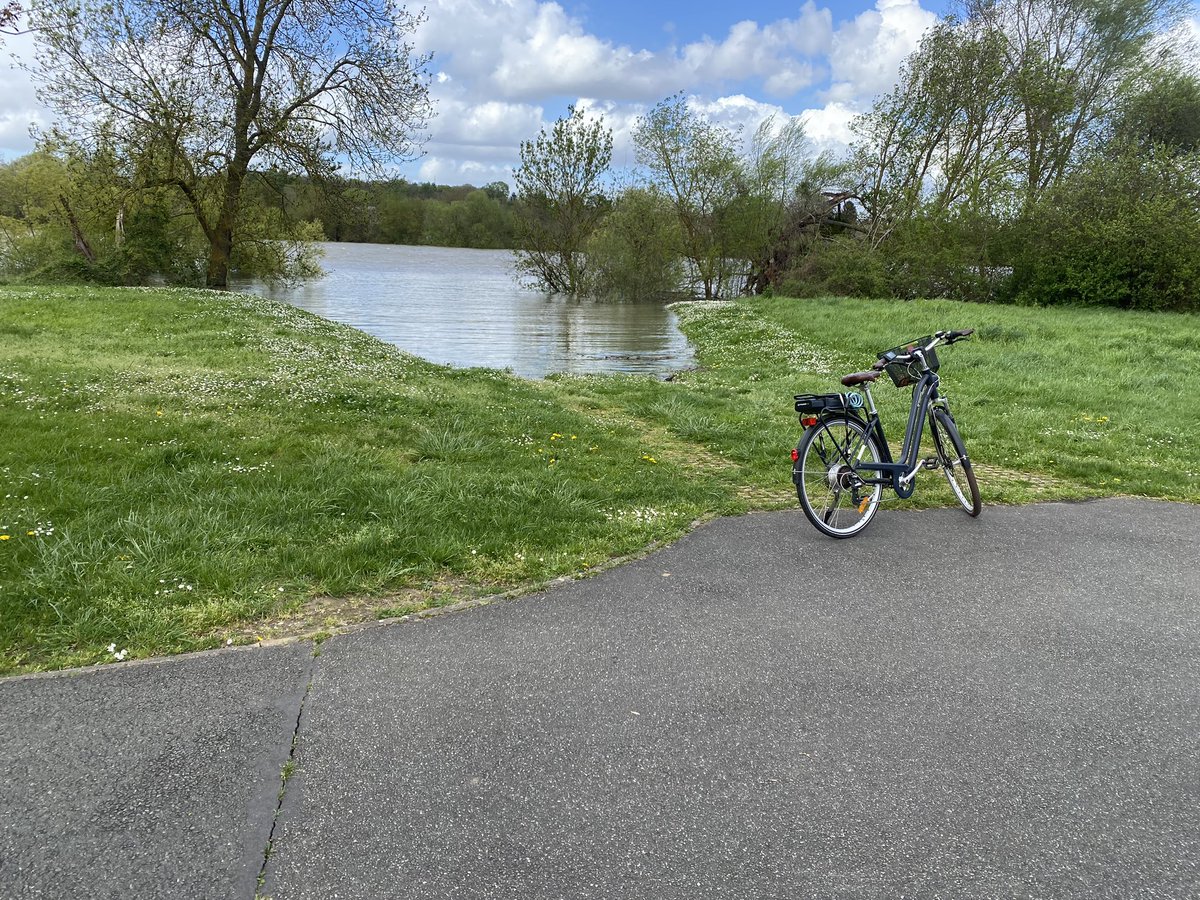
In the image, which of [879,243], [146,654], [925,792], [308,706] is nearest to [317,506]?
[146,654]

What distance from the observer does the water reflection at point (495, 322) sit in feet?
56.5

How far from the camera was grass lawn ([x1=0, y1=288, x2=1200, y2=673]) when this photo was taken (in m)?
3.82

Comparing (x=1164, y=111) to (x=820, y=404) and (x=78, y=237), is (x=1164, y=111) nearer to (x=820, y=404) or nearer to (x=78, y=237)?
(x=820, y=404)

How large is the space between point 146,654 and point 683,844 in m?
2.56

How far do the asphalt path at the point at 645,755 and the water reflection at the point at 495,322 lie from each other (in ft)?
36.5

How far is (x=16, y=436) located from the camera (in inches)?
231

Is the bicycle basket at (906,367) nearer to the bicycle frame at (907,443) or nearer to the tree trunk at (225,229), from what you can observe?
the bicycle frame at (907,443)

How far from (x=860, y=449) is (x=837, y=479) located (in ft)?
1.17

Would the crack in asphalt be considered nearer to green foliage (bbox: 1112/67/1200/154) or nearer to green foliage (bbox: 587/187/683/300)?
green foliage (bbox: 1112/67/1200/154)

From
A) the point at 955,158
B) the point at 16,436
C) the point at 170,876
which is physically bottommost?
the point at 170,876

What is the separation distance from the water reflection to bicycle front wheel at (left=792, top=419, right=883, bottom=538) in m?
9.74

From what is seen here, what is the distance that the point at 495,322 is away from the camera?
1024 inches

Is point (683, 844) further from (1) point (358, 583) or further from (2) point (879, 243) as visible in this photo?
(2) point (879, 243)

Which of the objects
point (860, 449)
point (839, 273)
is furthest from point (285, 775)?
point (839, 273)
